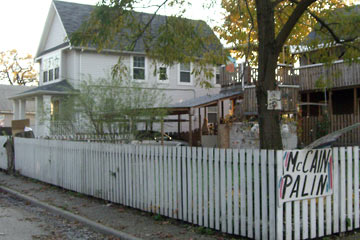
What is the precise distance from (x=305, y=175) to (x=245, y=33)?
623 centimetres

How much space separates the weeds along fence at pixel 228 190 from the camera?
589 cm

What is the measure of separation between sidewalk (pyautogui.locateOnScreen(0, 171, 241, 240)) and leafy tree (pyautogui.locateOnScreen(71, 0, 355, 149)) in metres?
1.95

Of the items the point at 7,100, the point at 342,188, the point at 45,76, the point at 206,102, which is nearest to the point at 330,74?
the point at 206,102

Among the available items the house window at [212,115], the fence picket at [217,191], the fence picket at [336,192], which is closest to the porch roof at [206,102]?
the house window at [212,115]

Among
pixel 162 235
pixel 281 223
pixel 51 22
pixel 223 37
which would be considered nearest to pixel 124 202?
pixel 162 235

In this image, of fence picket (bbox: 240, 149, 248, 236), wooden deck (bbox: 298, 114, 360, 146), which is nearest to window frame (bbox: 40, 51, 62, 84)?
wooden deck (bbox: 298, 114, 360, 146)

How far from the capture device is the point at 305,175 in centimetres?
603

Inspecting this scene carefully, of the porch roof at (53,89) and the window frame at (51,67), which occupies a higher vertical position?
the window frame at (51,67)

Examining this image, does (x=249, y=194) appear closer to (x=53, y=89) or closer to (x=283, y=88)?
(x=283, y=88)

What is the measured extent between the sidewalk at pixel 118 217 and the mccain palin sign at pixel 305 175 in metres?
1.14

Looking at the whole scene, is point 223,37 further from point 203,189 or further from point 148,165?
point 203,189

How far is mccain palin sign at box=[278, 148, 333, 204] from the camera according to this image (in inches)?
229

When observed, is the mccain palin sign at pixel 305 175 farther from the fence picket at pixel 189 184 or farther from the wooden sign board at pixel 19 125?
the wooden sign board at pixel 19 125

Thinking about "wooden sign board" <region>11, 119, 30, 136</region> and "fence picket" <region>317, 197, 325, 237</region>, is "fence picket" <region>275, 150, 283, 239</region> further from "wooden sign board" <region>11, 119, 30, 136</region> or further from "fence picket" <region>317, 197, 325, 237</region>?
"wooden sign board" <region>11, 119, 30, 136</region>
